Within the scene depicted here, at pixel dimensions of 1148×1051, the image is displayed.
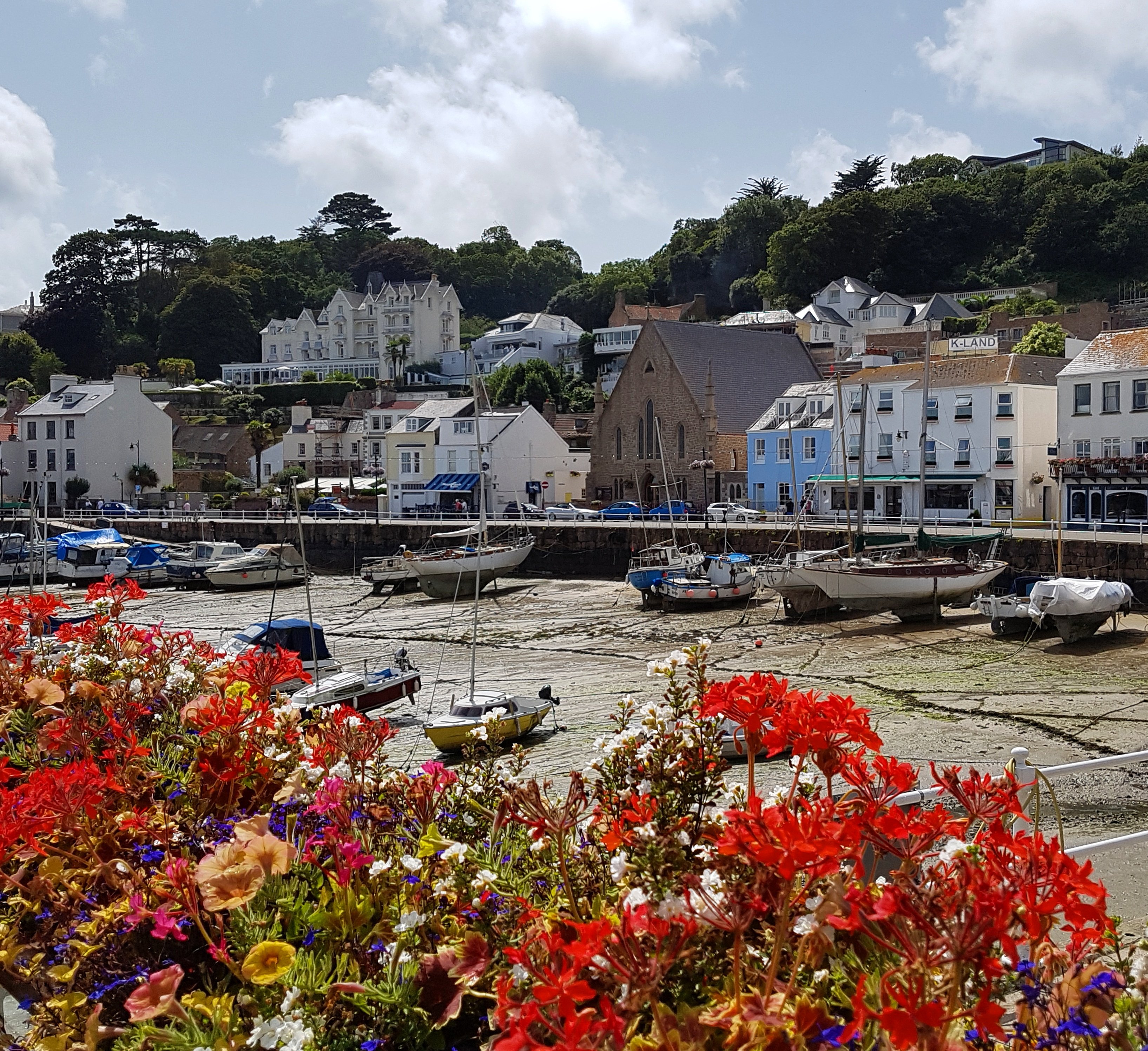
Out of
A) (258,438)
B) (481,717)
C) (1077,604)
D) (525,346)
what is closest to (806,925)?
(481,717)

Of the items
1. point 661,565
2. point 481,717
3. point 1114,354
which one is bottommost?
point 481,717

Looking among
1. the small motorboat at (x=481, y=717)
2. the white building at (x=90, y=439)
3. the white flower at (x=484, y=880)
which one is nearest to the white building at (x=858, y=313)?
the white building at (x=90, y=439)

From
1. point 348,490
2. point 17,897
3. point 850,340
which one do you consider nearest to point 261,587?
point 348,490

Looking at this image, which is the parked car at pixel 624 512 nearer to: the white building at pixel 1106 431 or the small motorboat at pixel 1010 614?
the white building at pixel 1106 431

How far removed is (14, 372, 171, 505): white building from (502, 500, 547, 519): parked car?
30037 mm

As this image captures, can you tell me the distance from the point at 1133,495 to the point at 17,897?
144ft

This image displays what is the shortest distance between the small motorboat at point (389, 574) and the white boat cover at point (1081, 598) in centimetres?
2529

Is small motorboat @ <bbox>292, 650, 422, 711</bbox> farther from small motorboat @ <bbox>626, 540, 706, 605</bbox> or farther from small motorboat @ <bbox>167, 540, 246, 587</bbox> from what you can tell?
small motorboat @ <bbox>167, 540, 246, 587</bbox>

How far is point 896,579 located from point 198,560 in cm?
3378

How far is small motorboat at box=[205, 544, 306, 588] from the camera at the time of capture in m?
49.9

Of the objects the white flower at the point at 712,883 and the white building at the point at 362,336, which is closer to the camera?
the white flower at the point at 712,883

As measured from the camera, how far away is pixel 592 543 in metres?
51.0

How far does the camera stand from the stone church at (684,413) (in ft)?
225

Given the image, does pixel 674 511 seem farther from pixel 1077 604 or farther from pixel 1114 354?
pixel 1077 604
